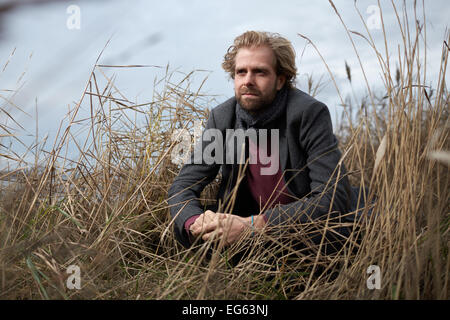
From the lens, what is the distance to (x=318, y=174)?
6.07ft

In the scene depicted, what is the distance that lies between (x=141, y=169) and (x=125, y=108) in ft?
1.14

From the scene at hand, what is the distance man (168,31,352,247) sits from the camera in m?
1.81

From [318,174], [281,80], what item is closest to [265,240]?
[318,174]

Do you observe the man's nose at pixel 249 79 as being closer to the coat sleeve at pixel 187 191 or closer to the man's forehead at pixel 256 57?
the man's forehead at pixel 256 57

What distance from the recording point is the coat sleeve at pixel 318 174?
173 cm

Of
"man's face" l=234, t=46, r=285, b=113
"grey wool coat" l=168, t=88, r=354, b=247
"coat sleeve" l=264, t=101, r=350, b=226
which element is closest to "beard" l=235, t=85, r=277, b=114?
"man's face" l=234, t=46, r=285, b=113

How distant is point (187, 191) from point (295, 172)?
0.53m

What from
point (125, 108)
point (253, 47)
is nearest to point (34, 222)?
point (125, 108)

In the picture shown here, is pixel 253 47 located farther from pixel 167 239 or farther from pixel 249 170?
pixel 167 239

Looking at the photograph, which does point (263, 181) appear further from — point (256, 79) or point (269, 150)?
point (256, 79)

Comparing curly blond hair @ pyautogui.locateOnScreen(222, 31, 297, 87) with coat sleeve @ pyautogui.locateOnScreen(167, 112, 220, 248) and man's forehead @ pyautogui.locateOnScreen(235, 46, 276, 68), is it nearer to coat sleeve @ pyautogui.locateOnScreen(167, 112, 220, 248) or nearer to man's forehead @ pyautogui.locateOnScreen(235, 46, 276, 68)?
man's forehead @ pyautogui.locateOnScreen(235, 46, 276, 68)

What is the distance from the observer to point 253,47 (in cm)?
213

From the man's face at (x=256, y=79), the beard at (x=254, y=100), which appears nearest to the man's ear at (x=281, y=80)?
the man's face at (x=256, y=79)

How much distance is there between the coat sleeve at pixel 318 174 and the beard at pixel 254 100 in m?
0.21
